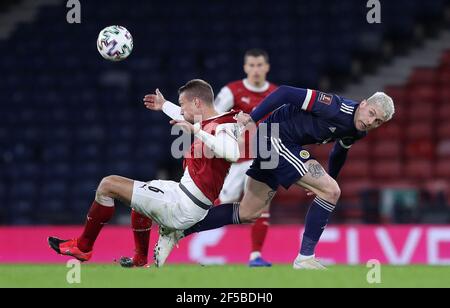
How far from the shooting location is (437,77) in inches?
666

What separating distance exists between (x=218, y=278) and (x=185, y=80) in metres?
9.00

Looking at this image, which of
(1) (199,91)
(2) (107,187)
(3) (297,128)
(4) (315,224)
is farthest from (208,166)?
(4) (315,224)

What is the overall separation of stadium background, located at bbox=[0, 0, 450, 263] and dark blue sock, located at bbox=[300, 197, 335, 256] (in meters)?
5.61

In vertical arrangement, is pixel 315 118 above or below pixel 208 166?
above

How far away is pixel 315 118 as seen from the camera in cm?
862

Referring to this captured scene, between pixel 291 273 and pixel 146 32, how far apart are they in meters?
10.0

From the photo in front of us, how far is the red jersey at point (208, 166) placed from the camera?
26.8 feet

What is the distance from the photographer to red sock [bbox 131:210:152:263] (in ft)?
27.9

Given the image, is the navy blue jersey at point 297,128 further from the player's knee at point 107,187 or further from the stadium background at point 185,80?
the stadium background at point 185,80

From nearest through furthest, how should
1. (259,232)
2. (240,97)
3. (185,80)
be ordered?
1. (259,232)
2. (240,97)
3. (185,80)

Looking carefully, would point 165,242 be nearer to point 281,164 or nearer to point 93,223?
point 93,223

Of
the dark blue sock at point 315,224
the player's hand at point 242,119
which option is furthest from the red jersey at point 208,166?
the dark blue sock at point 315,224

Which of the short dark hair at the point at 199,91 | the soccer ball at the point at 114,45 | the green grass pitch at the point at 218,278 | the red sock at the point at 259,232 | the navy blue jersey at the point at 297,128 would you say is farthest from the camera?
the red sock at the point at 259,232

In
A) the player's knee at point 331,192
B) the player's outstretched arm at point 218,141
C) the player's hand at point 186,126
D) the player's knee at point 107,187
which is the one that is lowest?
the player's knee at point 331,192
